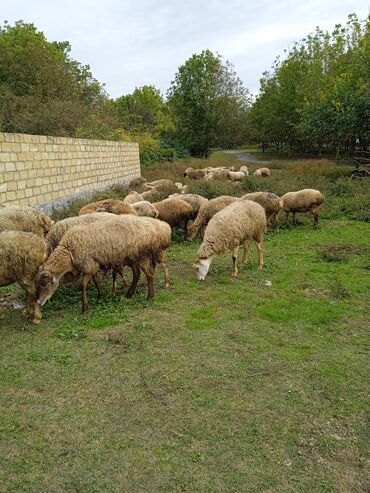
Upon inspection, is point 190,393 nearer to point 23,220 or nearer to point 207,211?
point 23,220

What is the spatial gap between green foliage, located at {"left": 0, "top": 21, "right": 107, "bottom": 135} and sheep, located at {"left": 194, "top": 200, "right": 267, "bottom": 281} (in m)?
15.4

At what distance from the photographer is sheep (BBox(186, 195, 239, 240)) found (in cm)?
964

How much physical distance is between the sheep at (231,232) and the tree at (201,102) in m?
30.1

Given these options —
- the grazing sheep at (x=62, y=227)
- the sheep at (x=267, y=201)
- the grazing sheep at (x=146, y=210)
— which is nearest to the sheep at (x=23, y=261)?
the grazing sheep at (x=62, y=227)

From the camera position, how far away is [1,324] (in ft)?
18.5

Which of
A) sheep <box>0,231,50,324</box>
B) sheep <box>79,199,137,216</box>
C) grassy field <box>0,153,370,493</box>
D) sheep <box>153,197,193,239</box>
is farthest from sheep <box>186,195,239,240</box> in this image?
sheep <box>0,231,50,324</box>

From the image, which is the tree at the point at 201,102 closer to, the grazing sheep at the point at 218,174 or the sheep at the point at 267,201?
the grazing sheep at the point at 218,174

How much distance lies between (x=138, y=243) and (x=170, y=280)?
152 cm

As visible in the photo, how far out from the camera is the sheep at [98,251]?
575 cm

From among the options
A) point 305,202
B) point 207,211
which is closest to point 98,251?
point 207,211

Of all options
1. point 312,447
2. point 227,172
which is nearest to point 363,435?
point 312,447

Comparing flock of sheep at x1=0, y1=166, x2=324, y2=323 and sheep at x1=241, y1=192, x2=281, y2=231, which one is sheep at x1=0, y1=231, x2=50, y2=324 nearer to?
flock of sheep at x1=0, y1=166, x2=324, y2=323

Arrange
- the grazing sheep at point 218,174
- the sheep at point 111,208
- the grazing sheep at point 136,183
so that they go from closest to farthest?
the sheep at point 111,208
the grazing sheep at point 136,183
the grazing sheep at point 218,174

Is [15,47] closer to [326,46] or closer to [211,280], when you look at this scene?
[326,46]
